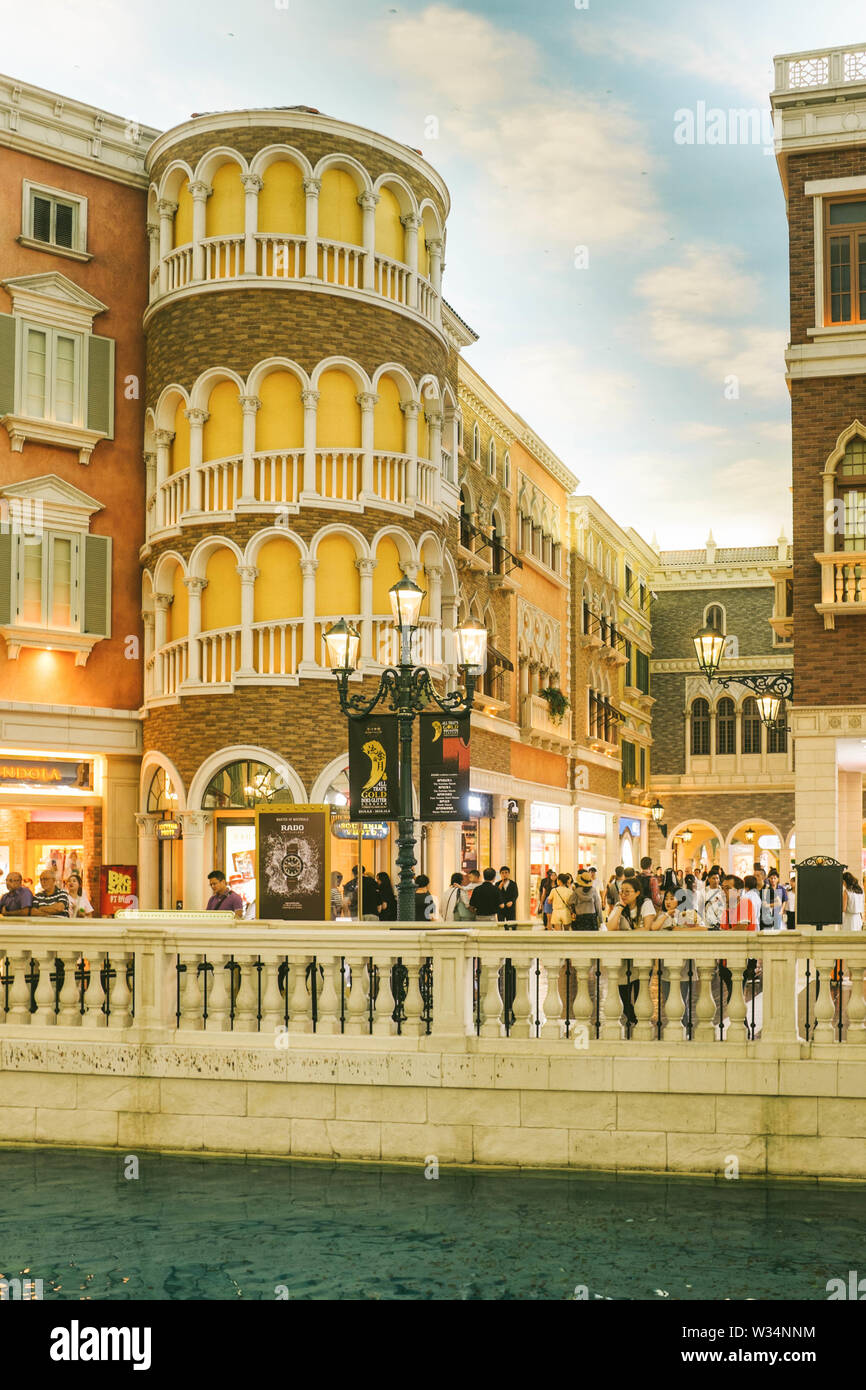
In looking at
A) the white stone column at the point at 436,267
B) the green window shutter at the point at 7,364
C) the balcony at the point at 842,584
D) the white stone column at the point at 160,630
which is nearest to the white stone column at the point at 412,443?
the white stone column at the point at 436,267

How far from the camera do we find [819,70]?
22.2 m

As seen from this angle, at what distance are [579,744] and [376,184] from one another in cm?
1972

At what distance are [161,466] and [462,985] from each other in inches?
628

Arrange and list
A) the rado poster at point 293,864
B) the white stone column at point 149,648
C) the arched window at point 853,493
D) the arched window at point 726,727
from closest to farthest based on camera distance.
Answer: the rado poster at point 293,864, the arched window at point 853,493, the white stone column at point 149,648, the arched window at point 726,727

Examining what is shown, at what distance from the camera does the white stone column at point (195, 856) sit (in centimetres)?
2292

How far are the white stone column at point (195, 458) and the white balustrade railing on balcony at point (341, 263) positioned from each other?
2923mm

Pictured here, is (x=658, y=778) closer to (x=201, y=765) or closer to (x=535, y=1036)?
(x=201, y=765)

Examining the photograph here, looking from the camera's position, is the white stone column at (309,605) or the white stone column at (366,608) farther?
the white stone column at (366,608)

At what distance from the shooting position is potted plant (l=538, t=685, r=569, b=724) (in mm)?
36500

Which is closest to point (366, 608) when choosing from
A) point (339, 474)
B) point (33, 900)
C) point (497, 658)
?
point (339, 474)

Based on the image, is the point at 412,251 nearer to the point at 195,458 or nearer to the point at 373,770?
the point at 195,458

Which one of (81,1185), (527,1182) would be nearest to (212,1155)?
(81,1185)

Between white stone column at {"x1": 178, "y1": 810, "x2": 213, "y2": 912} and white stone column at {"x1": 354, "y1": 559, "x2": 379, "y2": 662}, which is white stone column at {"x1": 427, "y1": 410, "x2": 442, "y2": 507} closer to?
white stone column at {"x1": 354, "y1": 559, "x2": 379, "y2": 662}

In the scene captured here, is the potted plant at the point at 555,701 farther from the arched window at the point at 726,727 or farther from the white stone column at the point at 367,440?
the arched window at the point at 726,727
